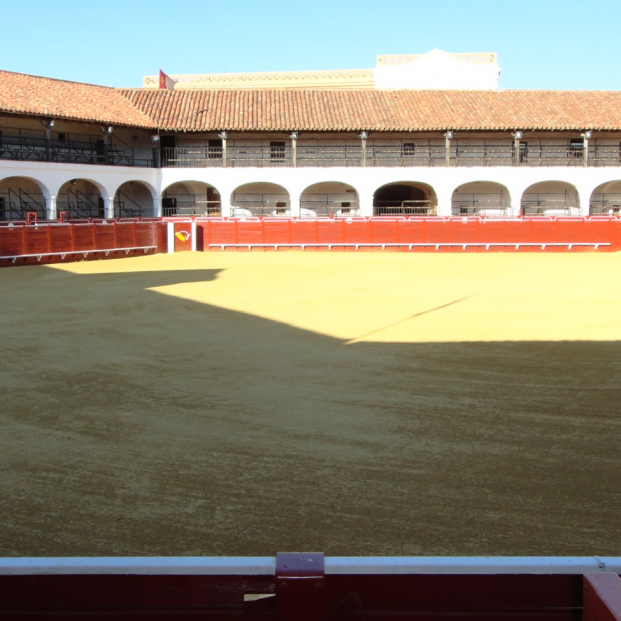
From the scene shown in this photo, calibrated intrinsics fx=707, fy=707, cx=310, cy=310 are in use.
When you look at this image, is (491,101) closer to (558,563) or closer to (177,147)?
(177,147)

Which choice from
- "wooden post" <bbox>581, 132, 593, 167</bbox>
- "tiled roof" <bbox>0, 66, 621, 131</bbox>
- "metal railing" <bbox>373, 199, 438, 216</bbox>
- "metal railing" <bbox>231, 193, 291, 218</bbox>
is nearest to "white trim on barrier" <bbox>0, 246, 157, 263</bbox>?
"tiled roof" <bbox>0, 66, 621, 131</bbox>

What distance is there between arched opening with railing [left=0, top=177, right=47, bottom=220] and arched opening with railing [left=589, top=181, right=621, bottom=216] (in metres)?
23.9

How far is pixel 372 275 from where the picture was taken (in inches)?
687

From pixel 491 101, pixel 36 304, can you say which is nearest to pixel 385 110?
pixel 491 101

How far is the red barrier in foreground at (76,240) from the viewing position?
20406mm

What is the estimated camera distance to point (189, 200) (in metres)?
32.9

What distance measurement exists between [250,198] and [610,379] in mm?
27094

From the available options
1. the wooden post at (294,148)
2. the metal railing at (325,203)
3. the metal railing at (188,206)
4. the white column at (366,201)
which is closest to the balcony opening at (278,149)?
the wooden post at (294,148)

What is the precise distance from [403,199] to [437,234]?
25.3 ft

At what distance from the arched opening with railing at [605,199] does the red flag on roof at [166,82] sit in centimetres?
2601

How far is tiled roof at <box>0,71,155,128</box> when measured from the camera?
27125 millimetres

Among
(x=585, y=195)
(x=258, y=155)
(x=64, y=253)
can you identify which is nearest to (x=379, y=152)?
(x=258, y=155)

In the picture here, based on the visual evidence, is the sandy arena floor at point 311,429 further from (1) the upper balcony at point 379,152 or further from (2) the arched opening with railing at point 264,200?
(1) the upper balcony at point 379,152

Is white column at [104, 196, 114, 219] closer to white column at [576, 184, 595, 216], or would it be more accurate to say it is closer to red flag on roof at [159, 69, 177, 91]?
red flag on roof at [159, 69, 177, 91]
